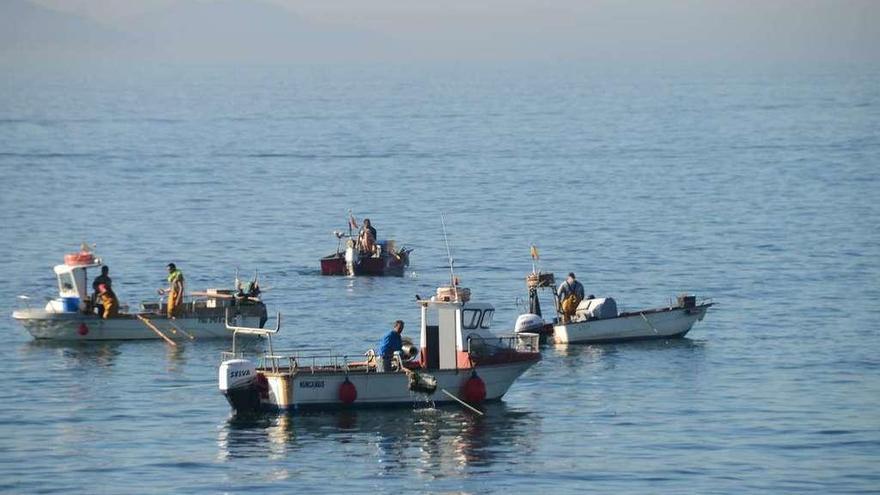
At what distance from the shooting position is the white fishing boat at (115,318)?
198 feet

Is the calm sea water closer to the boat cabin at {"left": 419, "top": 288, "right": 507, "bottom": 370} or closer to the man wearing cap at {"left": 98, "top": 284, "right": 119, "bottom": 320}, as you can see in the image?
the man wearing cap at {"left": 98, "top": 284, "right": 119, "bottom": 320}

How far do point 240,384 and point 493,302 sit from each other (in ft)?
76.9

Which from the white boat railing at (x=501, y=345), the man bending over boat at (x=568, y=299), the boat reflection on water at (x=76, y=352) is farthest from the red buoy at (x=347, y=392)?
the man bending over boat at (x=568, y=299)

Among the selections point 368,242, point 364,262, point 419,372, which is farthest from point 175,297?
point 368,242

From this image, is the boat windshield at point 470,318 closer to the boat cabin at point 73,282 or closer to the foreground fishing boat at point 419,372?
the foreground fishing boat at point 419,372

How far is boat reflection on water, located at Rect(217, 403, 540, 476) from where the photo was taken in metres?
45.6

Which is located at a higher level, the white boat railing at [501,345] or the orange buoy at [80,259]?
the orange buoy at [80,259]

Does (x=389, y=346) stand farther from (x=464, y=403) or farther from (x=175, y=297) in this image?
(x=175, y=297)

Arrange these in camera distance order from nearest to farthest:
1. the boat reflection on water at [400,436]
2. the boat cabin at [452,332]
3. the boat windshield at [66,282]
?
the boat reflection on water at [400,436] → the boat cabin at [452,332] → the boat windshield at [66,282]

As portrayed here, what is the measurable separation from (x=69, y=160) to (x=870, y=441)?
10510 cm

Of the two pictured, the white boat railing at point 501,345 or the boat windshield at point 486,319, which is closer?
the white boat railing at point 501,345

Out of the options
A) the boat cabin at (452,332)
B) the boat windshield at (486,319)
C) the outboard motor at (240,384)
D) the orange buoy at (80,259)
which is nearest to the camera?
the outboard motor at (240,384)

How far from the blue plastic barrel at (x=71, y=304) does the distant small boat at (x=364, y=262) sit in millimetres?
18090

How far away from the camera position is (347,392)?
163 feet
